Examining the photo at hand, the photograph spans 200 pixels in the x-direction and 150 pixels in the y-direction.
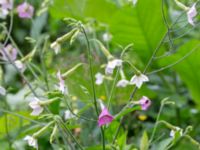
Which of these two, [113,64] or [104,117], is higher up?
[113,64]

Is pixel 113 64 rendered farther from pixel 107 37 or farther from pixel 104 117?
pixel 107 37

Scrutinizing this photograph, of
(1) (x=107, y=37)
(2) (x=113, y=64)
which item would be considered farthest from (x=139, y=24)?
(2) (x=113, y=64)

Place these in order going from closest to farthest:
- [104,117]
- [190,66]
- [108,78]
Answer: [104,117], [108,78], [190,66]

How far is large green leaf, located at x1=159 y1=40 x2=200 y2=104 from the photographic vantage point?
2350 mm

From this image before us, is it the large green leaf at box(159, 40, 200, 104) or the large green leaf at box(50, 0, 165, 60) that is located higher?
the large green leaf at box(50, 0, 165, 60)

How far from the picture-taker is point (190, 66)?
95.7 inches

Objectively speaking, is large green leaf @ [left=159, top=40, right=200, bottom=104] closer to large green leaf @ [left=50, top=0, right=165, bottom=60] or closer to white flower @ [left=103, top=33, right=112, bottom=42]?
large green leaf @ [left=50, top=0, right=165, bottom=60]

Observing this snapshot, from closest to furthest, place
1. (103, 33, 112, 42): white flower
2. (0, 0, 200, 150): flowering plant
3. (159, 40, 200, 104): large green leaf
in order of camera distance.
→ (0, 0, 200, 150): flowering plant < (159, 40, 200, 104): large green leaf < (103, 33, 112, 42): white flower

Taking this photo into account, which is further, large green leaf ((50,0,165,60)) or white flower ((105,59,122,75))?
large green leaf ((50,0,165,60))

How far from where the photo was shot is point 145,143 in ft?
5.67

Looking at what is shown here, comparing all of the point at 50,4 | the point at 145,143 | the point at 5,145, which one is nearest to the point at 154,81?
the point at 50,4

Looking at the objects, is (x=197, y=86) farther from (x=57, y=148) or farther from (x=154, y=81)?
(x=57, y=148)

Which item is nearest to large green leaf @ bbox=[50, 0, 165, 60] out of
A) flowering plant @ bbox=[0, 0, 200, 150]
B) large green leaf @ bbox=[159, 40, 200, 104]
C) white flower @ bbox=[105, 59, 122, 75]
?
flowering plant @ bbox=[0, 0, 200, 150]

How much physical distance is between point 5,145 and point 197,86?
2.72ft
